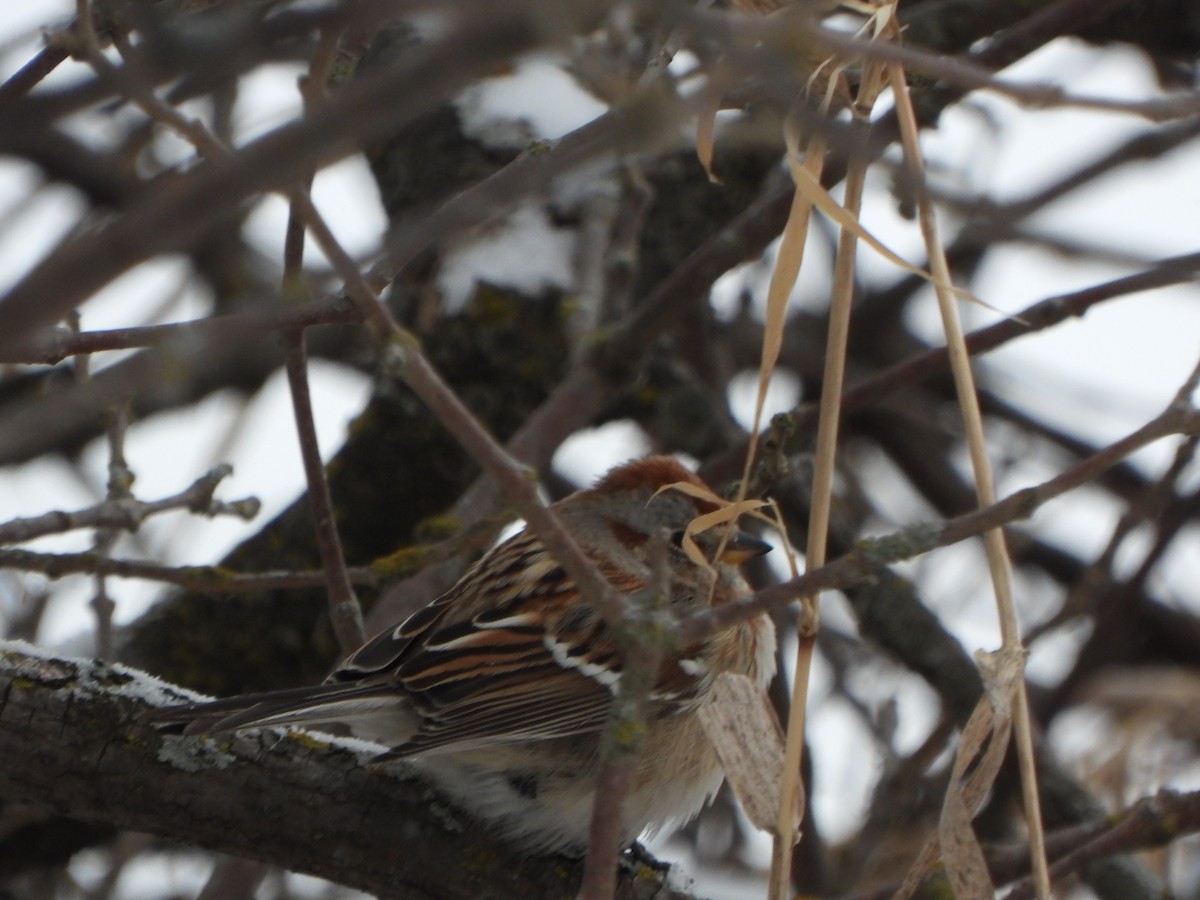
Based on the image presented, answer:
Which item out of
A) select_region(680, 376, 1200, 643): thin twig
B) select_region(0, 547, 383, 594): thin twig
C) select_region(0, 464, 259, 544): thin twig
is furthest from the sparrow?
select_region(680, 376, 1200, 643): thin twig

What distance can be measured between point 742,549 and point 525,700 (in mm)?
685

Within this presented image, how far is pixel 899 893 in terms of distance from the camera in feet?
5.82

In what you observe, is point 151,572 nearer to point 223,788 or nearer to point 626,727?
point 223,788

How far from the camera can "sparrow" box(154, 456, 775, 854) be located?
2.28 m

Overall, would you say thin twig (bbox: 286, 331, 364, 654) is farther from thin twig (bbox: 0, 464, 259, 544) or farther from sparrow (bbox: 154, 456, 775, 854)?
thin twig (bbox: 0, 464, 259, 544)

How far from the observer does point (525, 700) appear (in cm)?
250

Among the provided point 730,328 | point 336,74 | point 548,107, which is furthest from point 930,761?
point 336,74

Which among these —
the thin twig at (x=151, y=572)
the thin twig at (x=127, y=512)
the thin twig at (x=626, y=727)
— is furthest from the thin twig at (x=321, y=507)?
the thin twig at (x=626, y=727)

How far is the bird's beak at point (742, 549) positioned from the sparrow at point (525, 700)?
15 millimetres

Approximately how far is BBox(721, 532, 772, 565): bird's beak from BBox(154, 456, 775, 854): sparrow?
0.02 m

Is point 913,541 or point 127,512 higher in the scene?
point 127,512

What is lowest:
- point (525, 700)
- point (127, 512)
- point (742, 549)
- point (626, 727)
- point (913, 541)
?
point (626, 727)

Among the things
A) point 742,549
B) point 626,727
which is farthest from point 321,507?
point 626,727

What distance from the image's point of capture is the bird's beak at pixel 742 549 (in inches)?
117
